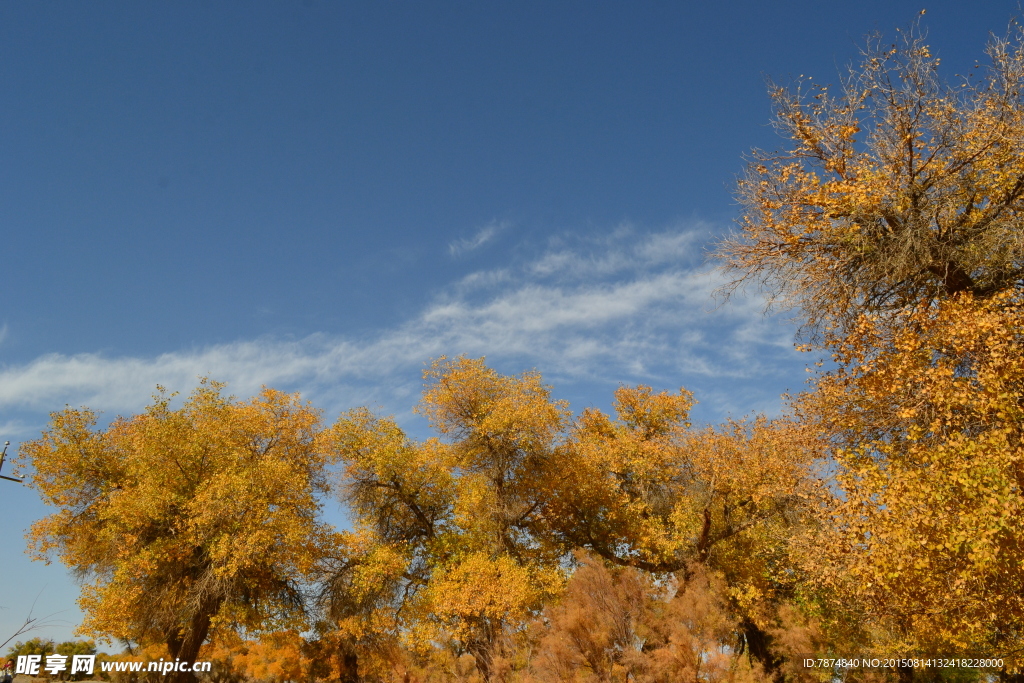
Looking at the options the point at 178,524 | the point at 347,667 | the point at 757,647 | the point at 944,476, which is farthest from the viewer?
the point at 347,667

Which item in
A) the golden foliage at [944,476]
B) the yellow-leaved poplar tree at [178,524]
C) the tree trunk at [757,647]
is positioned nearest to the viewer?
the golden foliage at [944,476]

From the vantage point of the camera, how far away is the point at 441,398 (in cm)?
2244

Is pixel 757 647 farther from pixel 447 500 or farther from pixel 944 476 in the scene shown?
pixel 944 476

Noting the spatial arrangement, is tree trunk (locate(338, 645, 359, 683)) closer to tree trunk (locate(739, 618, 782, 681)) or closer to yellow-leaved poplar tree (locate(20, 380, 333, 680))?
yellow-leaved poplar tree (locate(20, 380, 333, 680))

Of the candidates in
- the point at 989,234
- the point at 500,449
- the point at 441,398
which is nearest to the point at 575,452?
the point at 500,449

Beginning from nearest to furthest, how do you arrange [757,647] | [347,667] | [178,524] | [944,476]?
1. [944,476]
2. [178,524]
3. [757,647]
4. [347,667]

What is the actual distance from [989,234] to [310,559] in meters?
18.8

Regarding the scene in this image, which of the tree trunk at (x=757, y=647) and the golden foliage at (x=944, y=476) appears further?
the tree trunk at (x=757, y=647)

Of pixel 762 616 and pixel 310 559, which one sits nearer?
pixel 310 559

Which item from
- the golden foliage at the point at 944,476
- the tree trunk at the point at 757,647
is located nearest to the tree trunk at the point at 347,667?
the tree trunk at the point at 757,647

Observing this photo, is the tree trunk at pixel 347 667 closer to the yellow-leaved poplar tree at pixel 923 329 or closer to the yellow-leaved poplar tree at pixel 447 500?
the yellow-leaved poplar tree at pixel 447 500

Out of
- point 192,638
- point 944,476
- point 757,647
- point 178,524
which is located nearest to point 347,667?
point 192,638

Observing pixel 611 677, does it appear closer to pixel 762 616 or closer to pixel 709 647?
pixel 709 647

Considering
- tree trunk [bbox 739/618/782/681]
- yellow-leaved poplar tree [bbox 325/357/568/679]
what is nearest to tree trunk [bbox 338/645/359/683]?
yellow-leaved poplar tree [bbox 325/357/568/679]
